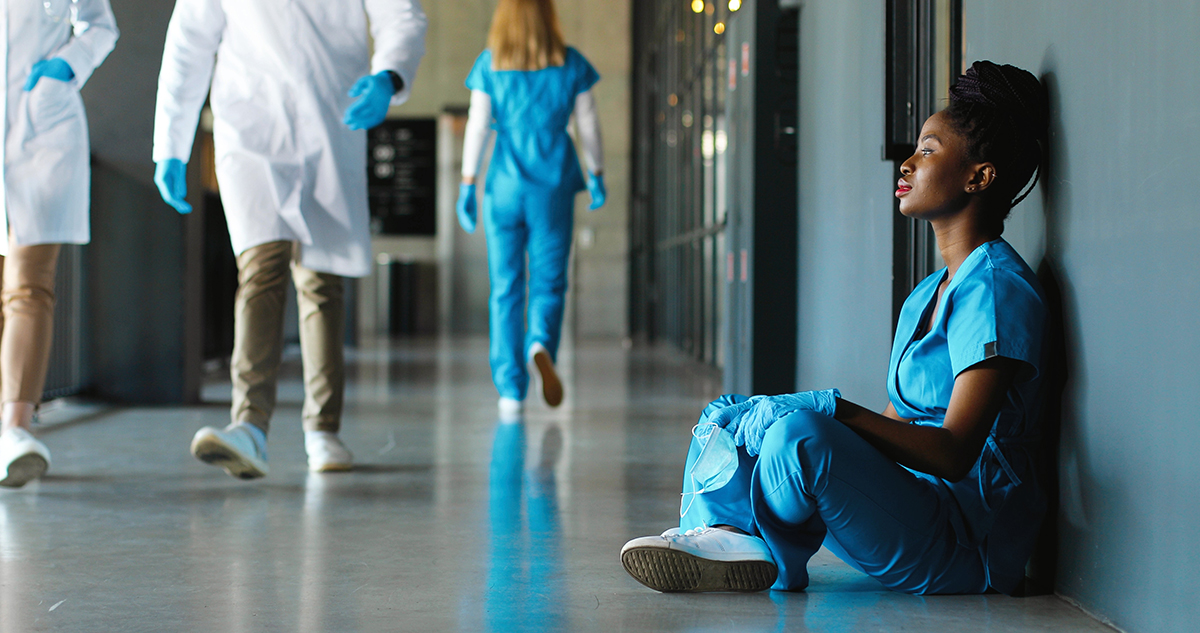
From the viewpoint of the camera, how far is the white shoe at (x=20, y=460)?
268 centimetres

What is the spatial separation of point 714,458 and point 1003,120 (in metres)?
0.70

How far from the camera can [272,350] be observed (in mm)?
2969

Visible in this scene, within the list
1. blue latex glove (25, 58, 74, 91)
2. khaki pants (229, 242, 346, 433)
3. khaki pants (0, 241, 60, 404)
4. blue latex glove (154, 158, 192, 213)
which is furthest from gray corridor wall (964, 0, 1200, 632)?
khaki pants (0, 241, 60, 404)

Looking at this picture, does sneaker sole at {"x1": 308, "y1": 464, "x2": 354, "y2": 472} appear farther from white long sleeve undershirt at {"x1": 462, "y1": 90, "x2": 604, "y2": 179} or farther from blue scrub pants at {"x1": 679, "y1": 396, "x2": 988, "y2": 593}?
white long sleeve undershirt at {"x1": 462, "y1": 90, "x2": 604, "y2": 179}

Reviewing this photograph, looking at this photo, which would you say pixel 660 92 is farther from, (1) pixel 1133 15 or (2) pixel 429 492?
(1) pixel 1133 15

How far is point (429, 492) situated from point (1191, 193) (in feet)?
6.27

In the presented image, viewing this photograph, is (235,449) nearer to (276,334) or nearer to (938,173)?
(276,334)

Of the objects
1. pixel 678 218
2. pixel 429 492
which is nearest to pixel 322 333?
pixel 429 492

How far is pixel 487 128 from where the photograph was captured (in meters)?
4.76

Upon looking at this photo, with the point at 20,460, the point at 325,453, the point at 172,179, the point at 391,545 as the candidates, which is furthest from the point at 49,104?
the point at 391,545

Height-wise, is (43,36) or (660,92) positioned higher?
(660,92)

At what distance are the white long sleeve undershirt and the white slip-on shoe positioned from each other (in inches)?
34.4

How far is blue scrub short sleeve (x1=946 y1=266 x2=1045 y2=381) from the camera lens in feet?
5.22

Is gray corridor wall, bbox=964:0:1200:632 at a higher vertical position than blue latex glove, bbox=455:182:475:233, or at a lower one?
lower
